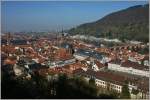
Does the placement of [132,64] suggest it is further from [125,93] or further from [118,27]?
[125,93]

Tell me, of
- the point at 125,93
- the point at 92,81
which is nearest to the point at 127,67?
the point at 92,81

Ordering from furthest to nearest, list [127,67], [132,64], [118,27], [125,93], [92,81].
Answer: [118,27] < [132,64] < [127,67] < [92,81] < [125,93]

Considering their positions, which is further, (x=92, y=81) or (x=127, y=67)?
(x=127, y=67)

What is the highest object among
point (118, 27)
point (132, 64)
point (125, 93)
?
point (118, 27)

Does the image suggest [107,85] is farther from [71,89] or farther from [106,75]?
[71,89]

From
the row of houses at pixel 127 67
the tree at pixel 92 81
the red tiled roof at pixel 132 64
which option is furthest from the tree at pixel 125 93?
the red tiled roof at pixel 132 64

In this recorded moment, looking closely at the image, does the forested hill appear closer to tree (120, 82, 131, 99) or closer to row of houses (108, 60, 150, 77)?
row of houses (108, 60, 150, 77)

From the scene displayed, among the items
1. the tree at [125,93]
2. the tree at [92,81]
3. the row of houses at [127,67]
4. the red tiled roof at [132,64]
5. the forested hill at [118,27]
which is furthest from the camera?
the forested hill at [118,27]

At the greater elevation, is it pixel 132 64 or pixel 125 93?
pixel 132 64

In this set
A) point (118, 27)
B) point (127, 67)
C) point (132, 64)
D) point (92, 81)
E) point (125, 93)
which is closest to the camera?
point (125, 93)

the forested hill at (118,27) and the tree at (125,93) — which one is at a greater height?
the forested hill at (118,27)

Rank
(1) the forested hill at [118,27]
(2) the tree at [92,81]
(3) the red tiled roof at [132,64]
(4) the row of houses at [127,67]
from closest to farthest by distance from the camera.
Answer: (2) the tree at [92,81], (4) the row of houses at [127,67], (3) the red tiled roof at [132,64], (1) the forested hill at [118,27]

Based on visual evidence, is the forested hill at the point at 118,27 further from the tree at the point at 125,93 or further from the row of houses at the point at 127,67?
the tree at the point at 125,93
